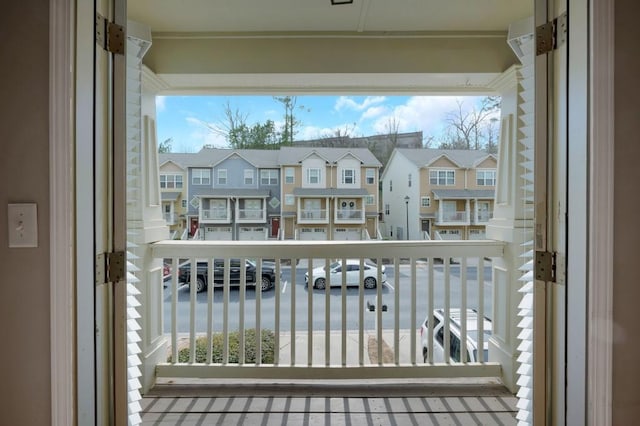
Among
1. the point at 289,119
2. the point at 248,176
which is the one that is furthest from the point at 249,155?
the point at 289,119

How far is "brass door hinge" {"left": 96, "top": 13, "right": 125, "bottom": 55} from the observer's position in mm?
1092

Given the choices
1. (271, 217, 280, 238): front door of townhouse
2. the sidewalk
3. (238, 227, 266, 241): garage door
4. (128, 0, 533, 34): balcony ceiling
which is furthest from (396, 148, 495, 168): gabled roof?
the sidewalk

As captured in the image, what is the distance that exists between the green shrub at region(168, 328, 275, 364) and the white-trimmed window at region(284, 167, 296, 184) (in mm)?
1086

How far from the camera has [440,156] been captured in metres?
2.24

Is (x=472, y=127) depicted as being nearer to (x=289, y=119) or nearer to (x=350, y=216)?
(x=350, y=216)

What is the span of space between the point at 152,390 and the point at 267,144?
184 cm

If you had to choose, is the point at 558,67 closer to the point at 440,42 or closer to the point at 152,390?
the point at 440,42

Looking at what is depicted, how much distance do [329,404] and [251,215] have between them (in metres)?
1.32

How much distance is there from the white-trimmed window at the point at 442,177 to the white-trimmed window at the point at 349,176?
0.51m

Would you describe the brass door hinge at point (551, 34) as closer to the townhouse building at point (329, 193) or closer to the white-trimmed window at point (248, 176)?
the townhouse building at point (329, 193)

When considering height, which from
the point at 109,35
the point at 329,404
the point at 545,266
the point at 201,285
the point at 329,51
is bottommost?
the point at 329,404
